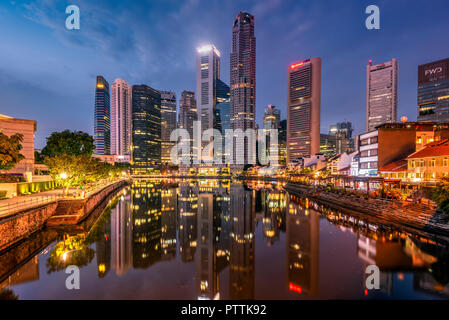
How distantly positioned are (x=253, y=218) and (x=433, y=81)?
19693cm

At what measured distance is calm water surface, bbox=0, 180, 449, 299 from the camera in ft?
40.0

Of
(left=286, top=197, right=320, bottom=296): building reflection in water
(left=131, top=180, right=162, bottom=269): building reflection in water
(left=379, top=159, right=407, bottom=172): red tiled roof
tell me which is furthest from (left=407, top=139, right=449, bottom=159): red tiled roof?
(left=131, top=180, right=162, bottom=269): building reflection in water

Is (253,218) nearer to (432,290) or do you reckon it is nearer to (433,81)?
(432,290)

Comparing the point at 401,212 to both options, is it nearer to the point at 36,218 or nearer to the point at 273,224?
the point at 273,224

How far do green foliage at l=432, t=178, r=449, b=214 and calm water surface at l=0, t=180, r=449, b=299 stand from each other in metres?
3.17

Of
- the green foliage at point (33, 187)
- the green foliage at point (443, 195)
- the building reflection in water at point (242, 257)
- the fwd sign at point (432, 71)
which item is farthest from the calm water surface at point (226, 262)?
the fwd sign at point (432, 71)

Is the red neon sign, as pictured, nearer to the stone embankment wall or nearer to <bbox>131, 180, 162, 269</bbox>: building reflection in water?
<bbox>131, 180, 162, 269</bbox>: building reflection in water

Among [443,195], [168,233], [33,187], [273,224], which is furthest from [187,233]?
[33,187]

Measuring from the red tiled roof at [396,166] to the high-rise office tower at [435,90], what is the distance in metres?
134

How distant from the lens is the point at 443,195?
19.6 m

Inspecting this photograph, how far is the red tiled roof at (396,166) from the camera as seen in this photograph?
134ft

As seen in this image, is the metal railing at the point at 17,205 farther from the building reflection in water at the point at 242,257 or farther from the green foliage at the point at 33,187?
the building reflection in water at the point at 242,257

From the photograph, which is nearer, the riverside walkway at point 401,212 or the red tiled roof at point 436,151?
the riverside walkway at point 401,212

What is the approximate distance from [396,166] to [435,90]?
6386 inches
